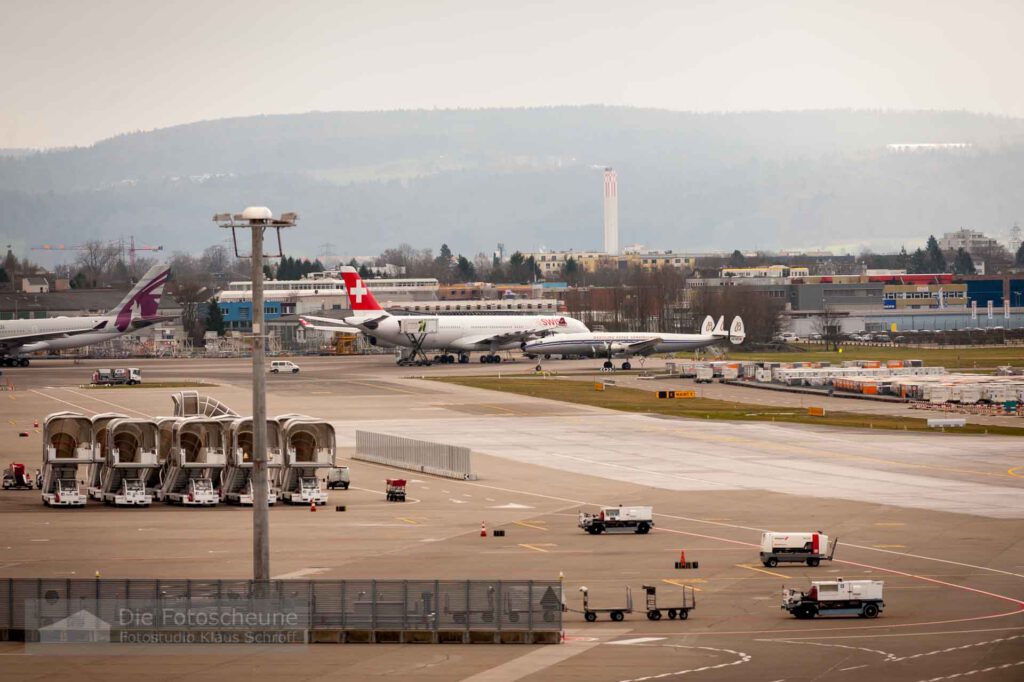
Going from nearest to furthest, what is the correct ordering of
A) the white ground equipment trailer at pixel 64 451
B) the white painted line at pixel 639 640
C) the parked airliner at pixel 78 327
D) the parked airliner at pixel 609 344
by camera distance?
1. the white painted line at pixel 639 640
2. the white ground equipment trailer at pixel 64 451
3. the parked airliner at pixel 78 327
4. the parked airliner at pixel 609 344

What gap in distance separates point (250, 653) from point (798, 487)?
1588 inches

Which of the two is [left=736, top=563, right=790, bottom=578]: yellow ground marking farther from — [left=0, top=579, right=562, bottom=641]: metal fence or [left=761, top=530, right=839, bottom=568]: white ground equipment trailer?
[left=0, top=579, right=562, bottom=641]: metal fence

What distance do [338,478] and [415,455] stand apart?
1158 cm

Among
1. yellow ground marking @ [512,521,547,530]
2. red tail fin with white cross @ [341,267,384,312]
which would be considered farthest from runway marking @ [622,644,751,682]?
red tail fin with white cross @ [341,267,384,312]

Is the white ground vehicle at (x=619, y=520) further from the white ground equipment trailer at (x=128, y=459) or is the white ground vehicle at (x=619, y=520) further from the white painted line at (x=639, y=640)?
the white ground equipment trailer at (x=128, y=459)

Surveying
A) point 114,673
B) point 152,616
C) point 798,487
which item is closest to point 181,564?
point 152,616

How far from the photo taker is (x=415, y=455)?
281 feet

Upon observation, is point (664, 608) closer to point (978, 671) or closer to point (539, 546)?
Answer: point (978, 671)

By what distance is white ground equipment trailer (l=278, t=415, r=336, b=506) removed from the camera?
6838cm

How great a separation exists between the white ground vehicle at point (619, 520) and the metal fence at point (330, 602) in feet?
59.3

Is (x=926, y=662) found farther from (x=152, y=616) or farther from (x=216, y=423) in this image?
(x=216, y=423)

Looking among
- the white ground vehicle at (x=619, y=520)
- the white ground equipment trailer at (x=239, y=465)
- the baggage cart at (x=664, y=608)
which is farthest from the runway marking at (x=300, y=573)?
the white ground equipment trailer at (x=239, y=465)

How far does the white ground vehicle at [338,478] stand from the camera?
74125mm

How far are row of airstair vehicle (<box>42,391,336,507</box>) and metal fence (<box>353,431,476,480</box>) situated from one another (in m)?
11.1
